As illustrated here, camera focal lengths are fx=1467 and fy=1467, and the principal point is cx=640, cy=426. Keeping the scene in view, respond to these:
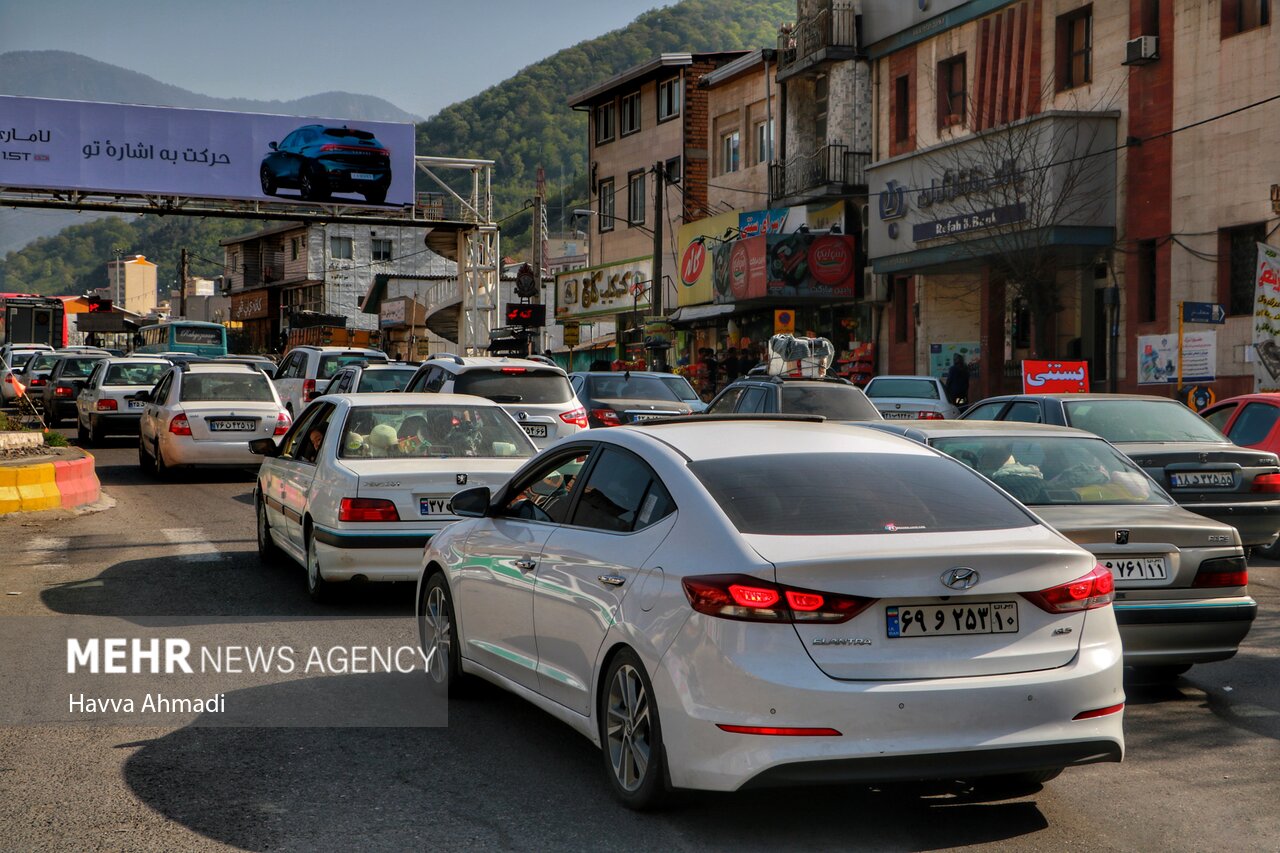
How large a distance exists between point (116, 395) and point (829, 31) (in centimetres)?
1896

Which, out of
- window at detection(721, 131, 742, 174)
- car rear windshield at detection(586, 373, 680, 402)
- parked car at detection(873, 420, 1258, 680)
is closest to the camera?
parked car at detection(873, 420, 1258, 680)

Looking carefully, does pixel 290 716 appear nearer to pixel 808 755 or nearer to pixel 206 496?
pixel 808 755

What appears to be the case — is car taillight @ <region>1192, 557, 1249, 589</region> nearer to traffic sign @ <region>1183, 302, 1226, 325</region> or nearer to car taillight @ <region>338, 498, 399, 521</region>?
car taillight @ <region>338, 498, 399, 521</region>

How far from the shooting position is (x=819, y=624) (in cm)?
491

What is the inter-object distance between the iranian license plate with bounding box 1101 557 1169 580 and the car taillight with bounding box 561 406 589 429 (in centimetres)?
1081

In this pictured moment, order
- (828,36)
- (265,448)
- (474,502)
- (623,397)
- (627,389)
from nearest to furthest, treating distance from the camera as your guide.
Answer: (474,502) → (265,448) → (623,397) → (627,389) → (828,36)

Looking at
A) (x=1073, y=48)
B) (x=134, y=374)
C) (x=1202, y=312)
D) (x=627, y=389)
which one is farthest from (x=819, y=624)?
(x=1073, y=48)

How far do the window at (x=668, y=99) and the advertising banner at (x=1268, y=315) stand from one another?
29.5 metres

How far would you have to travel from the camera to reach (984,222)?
91.7 feet

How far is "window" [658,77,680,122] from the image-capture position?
48.5 m

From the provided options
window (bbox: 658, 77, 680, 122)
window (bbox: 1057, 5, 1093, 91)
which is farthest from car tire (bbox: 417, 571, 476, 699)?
window (bbox: 658, 77, 680, 122)

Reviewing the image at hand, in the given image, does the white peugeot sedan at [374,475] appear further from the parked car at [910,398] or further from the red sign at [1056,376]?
the red sign at [1056,376]

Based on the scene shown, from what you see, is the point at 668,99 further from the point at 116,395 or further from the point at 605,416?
the point at 605,416

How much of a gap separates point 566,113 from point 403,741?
346ft
